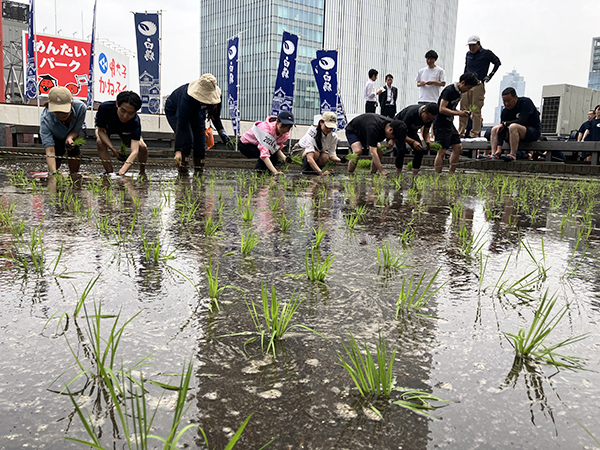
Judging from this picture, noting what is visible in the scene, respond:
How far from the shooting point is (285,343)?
1.20 meters

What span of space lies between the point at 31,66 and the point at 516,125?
521 inches

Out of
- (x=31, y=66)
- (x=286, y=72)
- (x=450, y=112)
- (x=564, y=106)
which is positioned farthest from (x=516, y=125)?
(x=564, y=106)

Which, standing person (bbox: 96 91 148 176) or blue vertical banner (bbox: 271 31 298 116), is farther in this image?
blue vertical banner (bbox: 271 31 298 116)

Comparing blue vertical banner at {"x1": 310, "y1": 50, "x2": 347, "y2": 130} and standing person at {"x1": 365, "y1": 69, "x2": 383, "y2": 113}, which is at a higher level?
blue vertical banner at {"x1": 310, "y1": 50, "x2": 347, "y2": 130}

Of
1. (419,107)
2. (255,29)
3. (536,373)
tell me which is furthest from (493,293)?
(255,29)

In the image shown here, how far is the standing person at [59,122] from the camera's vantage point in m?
5.72

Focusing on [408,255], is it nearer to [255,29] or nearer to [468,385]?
[468,385]

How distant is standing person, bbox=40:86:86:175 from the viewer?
5.72m

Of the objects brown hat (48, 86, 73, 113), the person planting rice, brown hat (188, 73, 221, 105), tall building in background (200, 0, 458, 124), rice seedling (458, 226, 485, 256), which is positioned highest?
tall building in background (200, 0, 458, 124)

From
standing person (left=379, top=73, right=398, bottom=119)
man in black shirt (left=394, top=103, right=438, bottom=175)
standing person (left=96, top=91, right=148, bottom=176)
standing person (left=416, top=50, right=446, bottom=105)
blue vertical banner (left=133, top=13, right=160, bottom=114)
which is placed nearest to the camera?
standing person (left=96, top=91, right=148, bottom=176)

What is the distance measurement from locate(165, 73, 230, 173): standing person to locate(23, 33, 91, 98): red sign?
15.0m

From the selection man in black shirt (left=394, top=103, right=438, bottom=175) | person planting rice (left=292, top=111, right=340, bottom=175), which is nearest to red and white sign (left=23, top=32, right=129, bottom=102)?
person planting rice (left=292, top=111, right=340, bottom=175)

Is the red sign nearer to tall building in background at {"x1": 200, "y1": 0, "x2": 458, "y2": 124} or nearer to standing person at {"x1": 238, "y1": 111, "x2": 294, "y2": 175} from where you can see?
standing person at {"x1": 238, "y1": 111, "x2": 294, "y2": 175}

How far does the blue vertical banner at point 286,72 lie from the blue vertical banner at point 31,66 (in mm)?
7129
